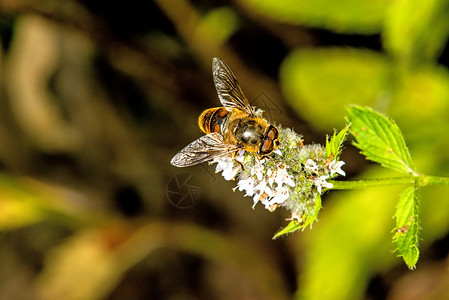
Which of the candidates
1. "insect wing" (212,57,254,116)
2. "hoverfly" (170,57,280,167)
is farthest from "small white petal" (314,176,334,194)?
"insect wing" (212,57,254,116)

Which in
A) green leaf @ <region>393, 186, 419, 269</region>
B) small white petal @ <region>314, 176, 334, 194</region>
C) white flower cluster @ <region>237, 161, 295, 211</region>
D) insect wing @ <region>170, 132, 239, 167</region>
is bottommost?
green leaf @ <region>393, 186, 419, 269</region>

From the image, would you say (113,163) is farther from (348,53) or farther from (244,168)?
(244,168)

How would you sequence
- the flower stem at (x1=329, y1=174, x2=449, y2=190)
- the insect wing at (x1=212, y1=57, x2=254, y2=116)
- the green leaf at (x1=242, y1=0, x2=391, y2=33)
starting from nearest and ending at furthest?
the flower stem at (x1=329, y1=174, x2=449, y2=190) → the insect wing at (x1=212, y1=57, x2=254, y2=116) → the green leaf at (x1=242, y1=0, x2=391, y2=33)

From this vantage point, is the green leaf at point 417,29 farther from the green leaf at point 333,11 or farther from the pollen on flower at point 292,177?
the pollen on flower at point 292,177

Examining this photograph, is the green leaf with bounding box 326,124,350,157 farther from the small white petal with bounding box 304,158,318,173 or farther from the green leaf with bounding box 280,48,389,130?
the green leaf with bounding box 280,48,389,130

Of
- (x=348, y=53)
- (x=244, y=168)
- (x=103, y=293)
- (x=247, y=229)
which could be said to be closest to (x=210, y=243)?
(x=247, y=229)

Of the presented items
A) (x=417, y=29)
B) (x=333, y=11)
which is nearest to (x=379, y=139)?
(x=417, y=29)
